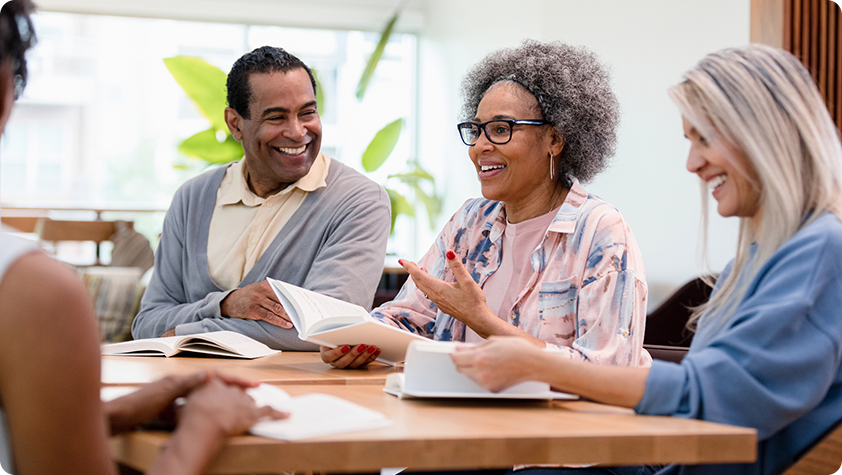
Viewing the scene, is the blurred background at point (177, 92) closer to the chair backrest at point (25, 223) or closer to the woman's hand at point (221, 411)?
the chair backrest at point (25, 223)

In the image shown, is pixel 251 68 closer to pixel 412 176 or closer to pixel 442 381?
pixel 442 381

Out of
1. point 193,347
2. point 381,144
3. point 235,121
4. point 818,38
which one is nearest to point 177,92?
point 381,144

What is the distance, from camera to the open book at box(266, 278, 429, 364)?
1356 millimetres

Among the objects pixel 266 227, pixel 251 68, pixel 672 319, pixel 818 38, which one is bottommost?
pixel 672 319

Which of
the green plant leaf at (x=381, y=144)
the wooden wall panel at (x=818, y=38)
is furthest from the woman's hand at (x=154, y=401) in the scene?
the green plant leaf at (x=381, y=144)

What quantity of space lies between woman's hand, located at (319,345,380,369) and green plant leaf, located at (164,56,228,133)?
362 cm

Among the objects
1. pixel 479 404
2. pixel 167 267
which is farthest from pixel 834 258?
pixel 167 267

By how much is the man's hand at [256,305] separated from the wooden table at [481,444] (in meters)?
0.82

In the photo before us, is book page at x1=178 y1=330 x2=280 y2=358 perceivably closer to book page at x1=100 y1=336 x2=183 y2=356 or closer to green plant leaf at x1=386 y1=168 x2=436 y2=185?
book page at x1=100 y1=336 x2=183 y2=356

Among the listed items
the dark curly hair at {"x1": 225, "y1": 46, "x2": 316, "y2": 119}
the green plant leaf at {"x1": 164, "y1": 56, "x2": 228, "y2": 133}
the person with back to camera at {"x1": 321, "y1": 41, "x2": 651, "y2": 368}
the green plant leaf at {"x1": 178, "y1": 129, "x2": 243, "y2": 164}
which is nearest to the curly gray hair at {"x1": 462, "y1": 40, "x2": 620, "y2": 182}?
the person with back to camera at {"x1": 321, "y1": 41, "x2": 651, "y2": 368}

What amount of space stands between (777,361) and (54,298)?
865 mm

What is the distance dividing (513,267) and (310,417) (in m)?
0.98

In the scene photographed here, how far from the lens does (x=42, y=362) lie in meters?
0.68

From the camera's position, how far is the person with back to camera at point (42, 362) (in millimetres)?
679
